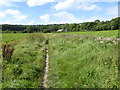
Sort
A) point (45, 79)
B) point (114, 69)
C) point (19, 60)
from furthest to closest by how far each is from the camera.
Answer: point (19, 60), point (45, 79), point (114, 69)

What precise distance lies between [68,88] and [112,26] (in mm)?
91927

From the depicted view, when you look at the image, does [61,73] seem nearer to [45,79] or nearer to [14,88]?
[45,79]

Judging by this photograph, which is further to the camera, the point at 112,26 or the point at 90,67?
the point at 112,26

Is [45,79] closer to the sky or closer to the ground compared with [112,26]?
closer to the ground

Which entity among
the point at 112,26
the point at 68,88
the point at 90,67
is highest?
the point at 112,26

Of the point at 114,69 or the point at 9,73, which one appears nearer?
the point at 114,69

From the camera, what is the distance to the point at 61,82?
304 inches

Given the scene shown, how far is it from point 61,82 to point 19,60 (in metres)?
5.35

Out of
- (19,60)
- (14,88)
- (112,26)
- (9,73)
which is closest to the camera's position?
(14,88)

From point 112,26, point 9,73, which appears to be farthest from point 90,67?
point 112,26

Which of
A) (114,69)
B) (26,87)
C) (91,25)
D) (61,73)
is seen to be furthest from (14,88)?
(91,25)

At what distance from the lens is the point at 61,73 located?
8891 mm

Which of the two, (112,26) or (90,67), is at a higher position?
(112,26)

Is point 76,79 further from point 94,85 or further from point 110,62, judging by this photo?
point 110,62
